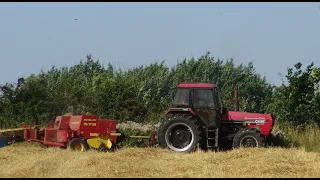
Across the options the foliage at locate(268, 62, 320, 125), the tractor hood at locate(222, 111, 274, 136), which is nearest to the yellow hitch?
the tractor hood at locate(222, 111, 274, 136)

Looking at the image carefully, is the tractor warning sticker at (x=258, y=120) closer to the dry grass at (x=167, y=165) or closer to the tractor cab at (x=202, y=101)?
the tractor cab at (x=202, y=101)

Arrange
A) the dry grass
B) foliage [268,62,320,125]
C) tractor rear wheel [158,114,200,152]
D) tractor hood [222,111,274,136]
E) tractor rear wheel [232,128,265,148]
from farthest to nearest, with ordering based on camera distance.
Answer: foliage [268,62,320,125]
tractor hood [222,111,274,136]
tractor rear wheel [158,114,200,152]
tractor rear wheel [232,128,265,148]
the dry grass

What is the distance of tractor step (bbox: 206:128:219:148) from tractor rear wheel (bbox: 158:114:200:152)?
482 millimetres

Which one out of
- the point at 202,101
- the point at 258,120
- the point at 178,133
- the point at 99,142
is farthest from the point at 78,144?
the point at 258,120

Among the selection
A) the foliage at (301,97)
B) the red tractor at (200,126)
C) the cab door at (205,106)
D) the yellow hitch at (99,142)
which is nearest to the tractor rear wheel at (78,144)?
the yellow hitch at (99,142)

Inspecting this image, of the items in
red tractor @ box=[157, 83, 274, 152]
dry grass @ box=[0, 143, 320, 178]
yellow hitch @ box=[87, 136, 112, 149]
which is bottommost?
dry grass @ box=[0, 143, 320, 178]

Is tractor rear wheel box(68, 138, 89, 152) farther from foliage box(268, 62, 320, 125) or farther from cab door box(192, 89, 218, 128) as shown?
foliage box(268, 62, 320, 125)

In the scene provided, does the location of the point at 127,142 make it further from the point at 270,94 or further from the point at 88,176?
the point at 270,94

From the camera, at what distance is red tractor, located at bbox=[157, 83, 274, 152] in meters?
15.7

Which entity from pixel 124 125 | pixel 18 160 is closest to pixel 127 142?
pixel 124 125

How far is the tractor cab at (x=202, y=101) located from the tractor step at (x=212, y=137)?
180 millimetres

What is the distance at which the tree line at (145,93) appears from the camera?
64.9ft

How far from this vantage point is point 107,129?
53.4 feet

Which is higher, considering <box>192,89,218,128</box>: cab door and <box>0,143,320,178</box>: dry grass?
<box>192,89,218,128</box>: cab door
